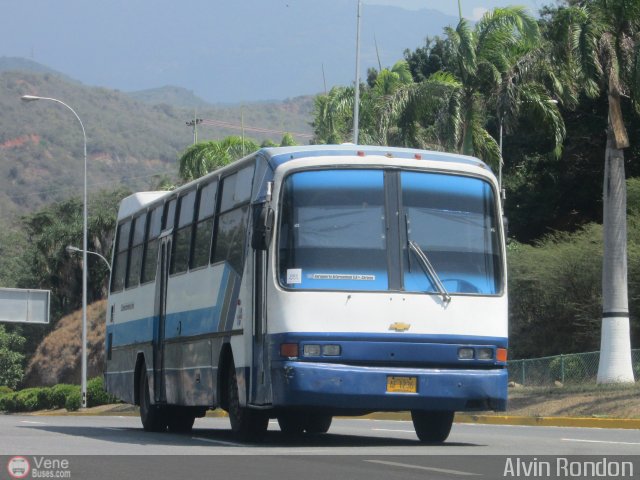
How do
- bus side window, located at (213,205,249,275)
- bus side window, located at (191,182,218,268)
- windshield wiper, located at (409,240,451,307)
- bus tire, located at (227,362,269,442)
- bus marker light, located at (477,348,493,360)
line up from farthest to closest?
bus side window, located at (191,182,218,268) → bus side window, located at (213,205,249,275) → bus tire, located at (227,362,269,442) → bus marker light, located at (477,348,493,360) → windshield wiper, located at (409,240,451,307)

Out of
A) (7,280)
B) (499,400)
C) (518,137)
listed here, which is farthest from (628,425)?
(7,280)

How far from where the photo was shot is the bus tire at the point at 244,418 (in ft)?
53.1

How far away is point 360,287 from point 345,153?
1682 millimetres

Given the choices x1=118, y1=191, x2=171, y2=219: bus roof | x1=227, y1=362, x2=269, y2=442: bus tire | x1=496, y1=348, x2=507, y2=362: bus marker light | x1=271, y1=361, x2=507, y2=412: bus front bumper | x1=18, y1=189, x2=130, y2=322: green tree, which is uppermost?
x1=18, y1=189, x2=130, y2=322: green tree

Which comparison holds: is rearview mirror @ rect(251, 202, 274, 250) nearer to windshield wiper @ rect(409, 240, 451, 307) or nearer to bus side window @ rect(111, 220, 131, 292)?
windshield wiper @ rect(409, 240, 451, 307)

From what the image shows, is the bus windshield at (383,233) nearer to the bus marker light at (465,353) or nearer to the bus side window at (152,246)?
the bus marker light at (465,353)

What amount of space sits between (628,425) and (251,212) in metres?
9.47

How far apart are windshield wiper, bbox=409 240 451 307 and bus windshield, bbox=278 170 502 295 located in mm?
32

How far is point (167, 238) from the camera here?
2003cm

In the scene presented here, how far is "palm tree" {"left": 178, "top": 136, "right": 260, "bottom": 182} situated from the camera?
184 ft

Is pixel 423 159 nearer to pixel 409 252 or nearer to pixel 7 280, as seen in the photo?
pixel 409 252
